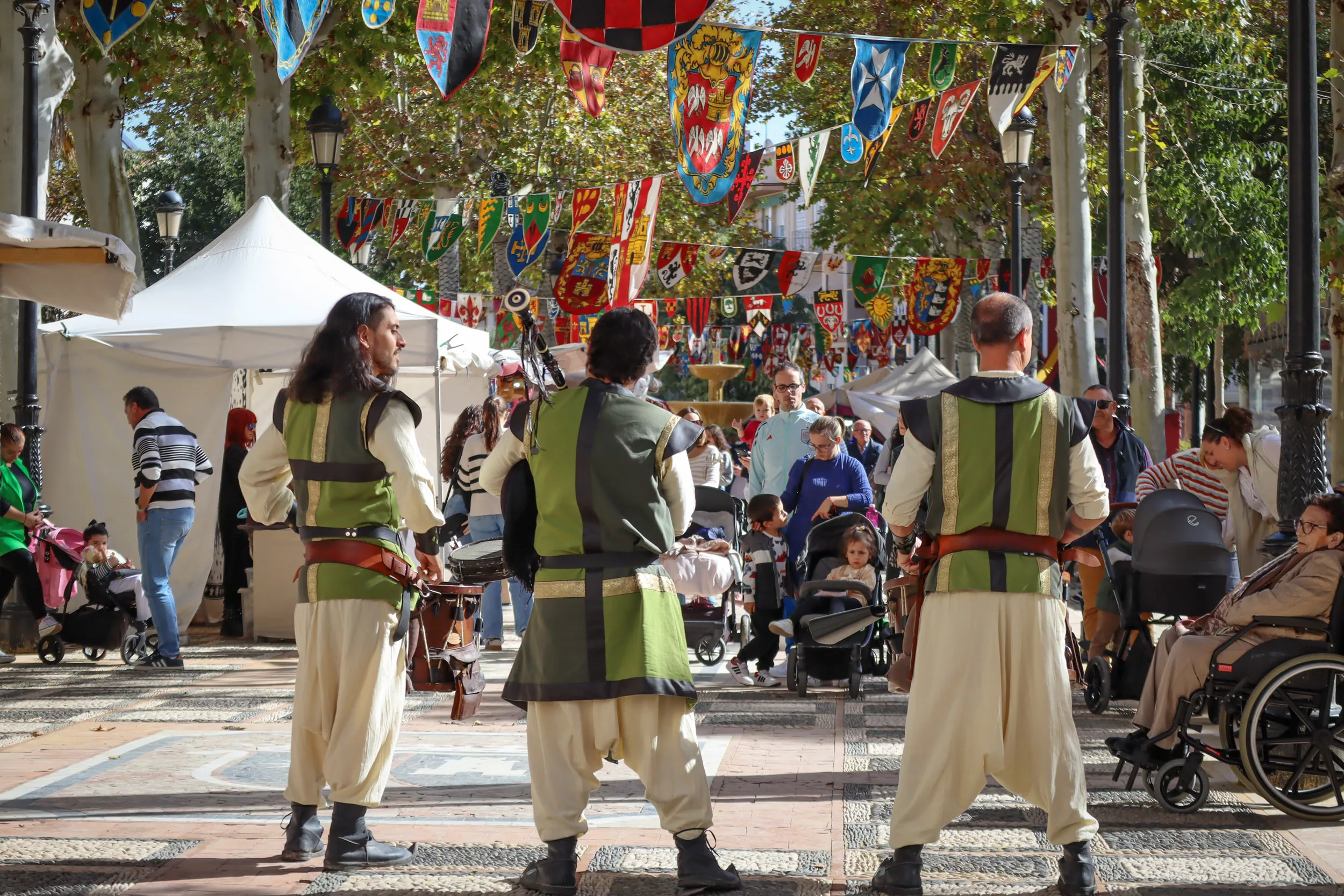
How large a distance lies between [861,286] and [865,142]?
33.7ft

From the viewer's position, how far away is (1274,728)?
20.7 feet

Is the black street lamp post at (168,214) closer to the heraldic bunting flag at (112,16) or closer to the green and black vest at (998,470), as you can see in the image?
the heraldic bunting flag at (112,16)

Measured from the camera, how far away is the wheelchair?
6.16 metres

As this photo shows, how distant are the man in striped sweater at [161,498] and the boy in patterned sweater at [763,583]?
389 cm

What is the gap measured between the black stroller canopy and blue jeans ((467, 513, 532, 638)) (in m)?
5.00

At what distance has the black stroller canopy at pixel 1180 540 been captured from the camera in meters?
7.89

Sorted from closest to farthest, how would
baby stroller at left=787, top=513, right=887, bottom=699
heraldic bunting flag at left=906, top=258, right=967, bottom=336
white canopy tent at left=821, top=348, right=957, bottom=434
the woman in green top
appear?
baby stroller at left=787, top=513, right=887, bottom=699, the woman in green top, white canopy tent at left=821, top=348, right=957, bottom=434, heraldic bunting flag at left=906, top=258, right=967, bottom=336

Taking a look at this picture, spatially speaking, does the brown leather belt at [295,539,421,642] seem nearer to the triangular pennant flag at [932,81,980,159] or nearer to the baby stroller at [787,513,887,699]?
the baby stroller at [787,513,887,699]

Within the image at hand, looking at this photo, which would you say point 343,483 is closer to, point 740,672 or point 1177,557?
point 1177,557

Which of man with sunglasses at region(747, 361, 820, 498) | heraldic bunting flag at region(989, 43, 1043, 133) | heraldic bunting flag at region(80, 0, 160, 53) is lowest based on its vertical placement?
man with sunglasses at region(747, 361, 820, 498)

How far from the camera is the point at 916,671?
5.13 meters

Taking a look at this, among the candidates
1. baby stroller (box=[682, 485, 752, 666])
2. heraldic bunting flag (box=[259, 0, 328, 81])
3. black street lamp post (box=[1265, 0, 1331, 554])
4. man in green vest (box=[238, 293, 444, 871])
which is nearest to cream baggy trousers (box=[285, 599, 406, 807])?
man in green vest (box=[238, 293, 444, 871])

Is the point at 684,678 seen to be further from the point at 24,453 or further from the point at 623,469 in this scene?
the point at 24,453

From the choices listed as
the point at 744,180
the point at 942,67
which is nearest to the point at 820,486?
the point at 942,67
